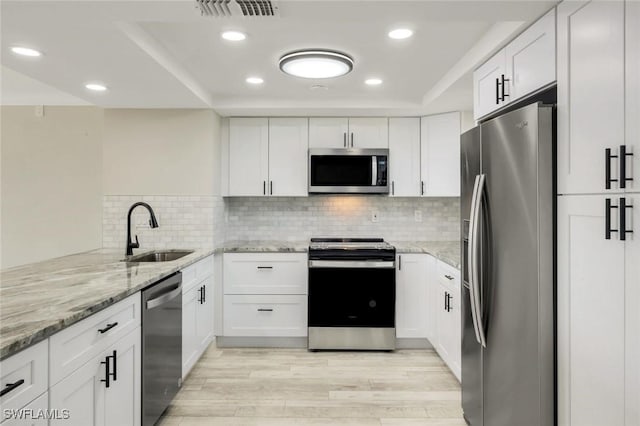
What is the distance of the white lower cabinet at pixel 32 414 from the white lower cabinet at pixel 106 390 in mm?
33

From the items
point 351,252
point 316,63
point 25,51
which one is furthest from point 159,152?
point 351,252

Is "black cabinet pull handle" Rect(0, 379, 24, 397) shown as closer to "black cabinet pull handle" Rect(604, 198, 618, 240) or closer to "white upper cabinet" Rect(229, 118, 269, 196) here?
"black cabinet pull handle" Rect(604, 198, 618, 240)

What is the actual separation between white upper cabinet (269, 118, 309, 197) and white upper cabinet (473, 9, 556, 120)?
1.90m

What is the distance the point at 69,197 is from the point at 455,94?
381 centimetres

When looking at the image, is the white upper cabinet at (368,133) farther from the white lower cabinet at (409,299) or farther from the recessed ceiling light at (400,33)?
the recessed ceiling light at (400,33)

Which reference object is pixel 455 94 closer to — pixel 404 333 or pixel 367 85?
pixel 367 85

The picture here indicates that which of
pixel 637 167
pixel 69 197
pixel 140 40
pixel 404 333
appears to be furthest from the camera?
pixel 69 197

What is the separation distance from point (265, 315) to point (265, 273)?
0.40 meters

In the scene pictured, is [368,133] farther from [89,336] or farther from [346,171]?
[89,336]

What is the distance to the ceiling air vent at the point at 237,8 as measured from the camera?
61.3 inches

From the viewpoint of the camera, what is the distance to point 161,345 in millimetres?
2301

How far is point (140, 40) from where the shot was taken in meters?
2.10

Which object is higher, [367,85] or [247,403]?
[367,85]

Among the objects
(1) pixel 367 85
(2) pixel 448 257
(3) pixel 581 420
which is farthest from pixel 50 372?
(1) pixel 367 85
